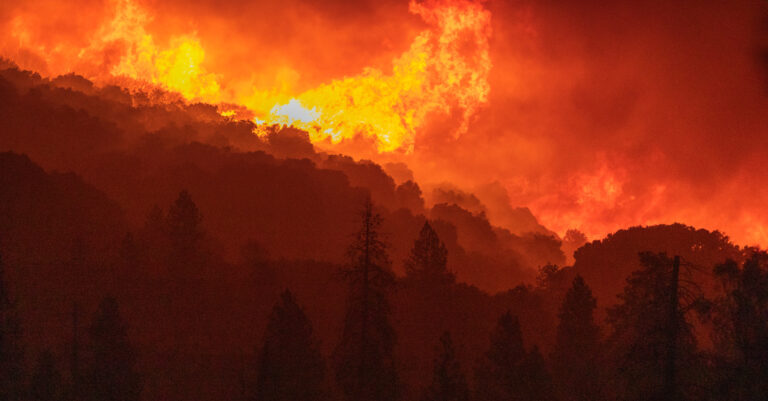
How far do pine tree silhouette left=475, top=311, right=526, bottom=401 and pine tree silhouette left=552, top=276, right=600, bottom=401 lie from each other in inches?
328

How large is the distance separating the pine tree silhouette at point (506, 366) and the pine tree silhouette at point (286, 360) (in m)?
10.9

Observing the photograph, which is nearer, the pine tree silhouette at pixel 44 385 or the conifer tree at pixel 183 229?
the pine tree silhouette at pixel 44 385

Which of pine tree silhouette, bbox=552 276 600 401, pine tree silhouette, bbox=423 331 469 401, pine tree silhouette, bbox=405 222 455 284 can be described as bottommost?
pine tree silhouette, bbox=423 331 469 401

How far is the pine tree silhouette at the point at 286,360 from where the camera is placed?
157ft

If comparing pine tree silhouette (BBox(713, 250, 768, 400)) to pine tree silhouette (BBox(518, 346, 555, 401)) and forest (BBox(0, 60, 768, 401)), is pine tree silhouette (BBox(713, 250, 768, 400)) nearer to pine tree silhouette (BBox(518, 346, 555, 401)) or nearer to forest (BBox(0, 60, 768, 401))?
forest (BBox(0, 60, 768, 401))

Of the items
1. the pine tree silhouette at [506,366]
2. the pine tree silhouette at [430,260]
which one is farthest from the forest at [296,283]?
the pine tree silhouette at [430,260]

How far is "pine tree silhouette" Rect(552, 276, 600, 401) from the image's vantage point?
5922cm

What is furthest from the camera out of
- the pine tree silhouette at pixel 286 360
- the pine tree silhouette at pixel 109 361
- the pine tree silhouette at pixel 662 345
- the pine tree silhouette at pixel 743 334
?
the pine tree silhouette at pixel 109 361

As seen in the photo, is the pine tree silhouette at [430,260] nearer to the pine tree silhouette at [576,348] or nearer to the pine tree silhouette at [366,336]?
the pine tree silhouette at [576,348]

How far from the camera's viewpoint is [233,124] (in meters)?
141

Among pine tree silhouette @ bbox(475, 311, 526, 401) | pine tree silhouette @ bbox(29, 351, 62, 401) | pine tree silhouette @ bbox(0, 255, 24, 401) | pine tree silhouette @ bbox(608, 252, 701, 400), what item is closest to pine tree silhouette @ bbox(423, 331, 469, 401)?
pine tree silhouette @ bbox(475, 311, 526, 401)

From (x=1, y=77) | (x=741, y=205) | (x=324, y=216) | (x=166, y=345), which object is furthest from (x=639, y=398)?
(x=1, y=77)

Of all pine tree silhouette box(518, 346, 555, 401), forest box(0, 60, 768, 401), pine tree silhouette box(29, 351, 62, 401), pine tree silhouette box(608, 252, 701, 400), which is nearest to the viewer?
pine tree silhouette box(608, 252, 701, 400)

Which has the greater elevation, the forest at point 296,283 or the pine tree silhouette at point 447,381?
the forest at point 296,283
